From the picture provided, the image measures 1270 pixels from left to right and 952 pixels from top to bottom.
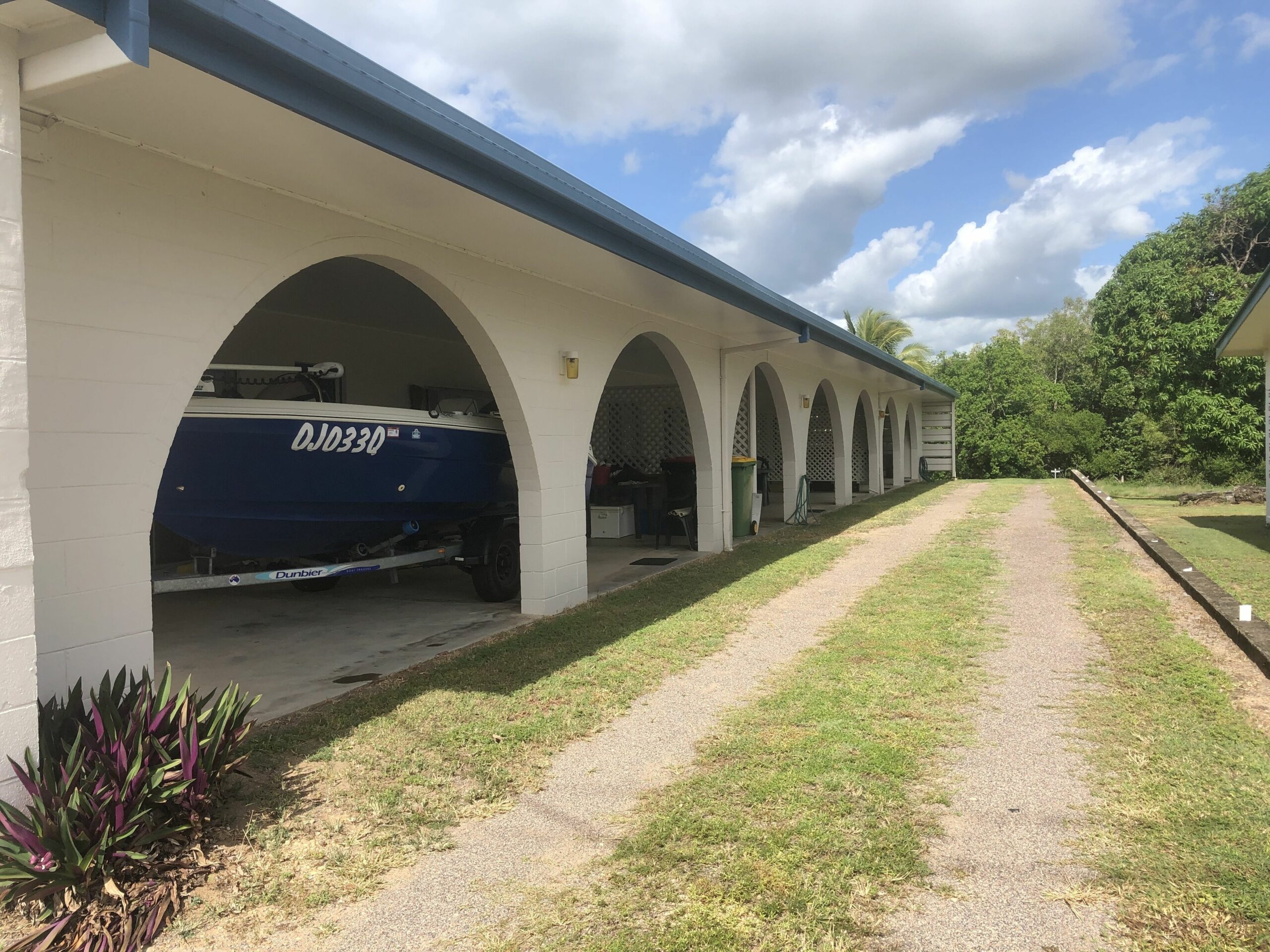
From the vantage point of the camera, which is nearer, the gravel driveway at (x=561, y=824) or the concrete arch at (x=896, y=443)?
the gravel driveway at (x=561, y=824)

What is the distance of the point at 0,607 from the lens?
2488mm

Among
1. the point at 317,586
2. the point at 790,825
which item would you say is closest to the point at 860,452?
the point at 317,586

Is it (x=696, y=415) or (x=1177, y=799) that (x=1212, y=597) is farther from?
(x=696, y=415)

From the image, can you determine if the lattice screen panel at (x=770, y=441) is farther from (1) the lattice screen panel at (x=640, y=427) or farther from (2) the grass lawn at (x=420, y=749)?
(2) the grass lawn at (x=420, y=749)

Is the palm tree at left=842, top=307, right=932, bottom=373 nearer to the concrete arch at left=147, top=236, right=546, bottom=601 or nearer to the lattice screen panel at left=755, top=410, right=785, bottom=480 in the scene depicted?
the lattice screen panel at left=755, top=410, right=785, bottom=480

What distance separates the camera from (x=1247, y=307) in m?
8.81

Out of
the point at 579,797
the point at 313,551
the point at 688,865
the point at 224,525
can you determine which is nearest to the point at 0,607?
the point at 579,797

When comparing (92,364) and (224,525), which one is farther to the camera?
(224,525)

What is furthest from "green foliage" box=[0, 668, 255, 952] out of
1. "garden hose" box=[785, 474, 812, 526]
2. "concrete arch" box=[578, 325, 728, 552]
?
"garden hose" box=[785, 474, 812, 526]

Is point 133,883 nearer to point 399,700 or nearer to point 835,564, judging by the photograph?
point 399,700

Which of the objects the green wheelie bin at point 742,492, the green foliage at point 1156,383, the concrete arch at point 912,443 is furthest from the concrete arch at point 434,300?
the concrete arch at point 912,443

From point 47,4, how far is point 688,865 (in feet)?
10.9

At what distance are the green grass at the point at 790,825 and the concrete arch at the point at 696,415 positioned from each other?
3861 mm

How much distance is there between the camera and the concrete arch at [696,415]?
26.5ft
